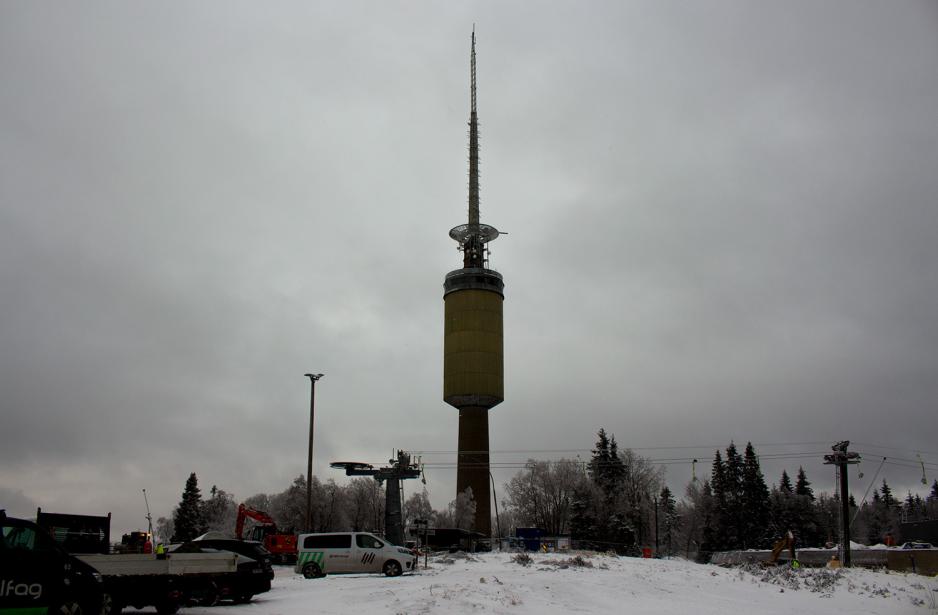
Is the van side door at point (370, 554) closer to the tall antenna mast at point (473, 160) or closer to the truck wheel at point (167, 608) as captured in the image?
the truck wheel at point (167, 608)

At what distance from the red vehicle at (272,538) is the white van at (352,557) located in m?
12.8

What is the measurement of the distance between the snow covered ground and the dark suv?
5857mm

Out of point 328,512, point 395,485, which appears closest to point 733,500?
point 328,512

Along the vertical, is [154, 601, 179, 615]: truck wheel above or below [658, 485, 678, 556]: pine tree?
above

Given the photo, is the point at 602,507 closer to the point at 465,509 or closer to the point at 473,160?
the point at 465,509

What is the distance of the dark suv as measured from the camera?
12984 millimetres

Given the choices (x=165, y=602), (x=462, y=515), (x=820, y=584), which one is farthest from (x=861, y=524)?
(x=165, y=602)

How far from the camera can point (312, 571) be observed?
32.3 metres

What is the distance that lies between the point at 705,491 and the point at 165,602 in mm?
105500

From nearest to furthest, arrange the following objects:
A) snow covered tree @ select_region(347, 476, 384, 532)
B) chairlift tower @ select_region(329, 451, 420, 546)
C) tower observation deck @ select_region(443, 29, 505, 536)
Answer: chairlift tower @ select_region(329, 451, 420, 546) < tower observation deck @ select_region(443, 29, 505, 536) < snow covered tree @ select_region(347, 476, 384, 532)

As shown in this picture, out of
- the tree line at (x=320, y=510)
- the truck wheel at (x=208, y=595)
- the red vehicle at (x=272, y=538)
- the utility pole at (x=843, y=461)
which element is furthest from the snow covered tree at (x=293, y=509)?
the truck wheel at (x=208, y=595)

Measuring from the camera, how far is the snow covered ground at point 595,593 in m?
21.2

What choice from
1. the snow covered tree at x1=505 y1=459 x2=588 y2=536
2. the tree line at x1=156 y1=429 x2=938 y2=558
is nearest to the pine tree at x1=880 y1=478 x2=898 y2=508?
the tree line at x1=156 y1=429 x2=938 y2=558

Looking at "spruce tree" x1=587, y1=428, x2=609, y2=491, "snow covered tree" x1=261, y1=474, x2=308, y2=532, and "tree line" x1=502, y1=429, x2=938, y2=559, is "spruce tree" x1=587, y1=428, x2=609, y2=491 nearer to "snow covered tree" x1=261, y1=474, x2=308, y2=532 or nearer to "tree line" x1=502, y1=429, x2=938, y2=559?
"tree line" x1=502, y1=429, x2=938, y2=559
